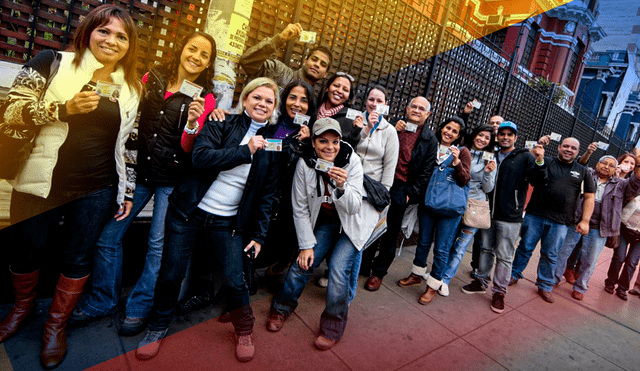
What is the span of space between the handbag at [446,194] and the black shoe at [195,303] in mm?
2469

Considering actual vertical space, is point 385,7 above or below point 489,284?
above

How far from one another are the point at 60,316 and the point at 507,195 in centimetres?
442

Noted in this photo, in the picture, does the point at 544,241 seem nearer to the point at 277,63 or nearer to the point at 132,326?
the point at 277,63

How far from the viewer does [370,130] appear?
3.19 m

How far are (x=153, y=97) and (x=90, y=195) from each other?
0.77 metres

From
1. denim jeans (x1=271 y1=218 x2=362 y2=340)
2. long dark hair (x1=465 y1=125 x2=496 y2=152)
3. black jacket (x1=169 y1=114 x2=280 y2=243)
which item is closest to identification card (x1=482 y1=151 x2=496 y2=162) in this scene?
long dark hair (x1=465 y1=125 x2=496 y2=152)

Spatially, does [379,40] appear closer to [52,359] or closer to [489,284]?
[489,284]

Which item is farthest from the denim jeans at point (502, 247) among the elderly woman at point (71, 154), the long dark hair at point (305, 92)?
the elderly woman at point (71, 154)

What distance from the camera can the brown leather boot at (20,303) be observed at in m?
2.21

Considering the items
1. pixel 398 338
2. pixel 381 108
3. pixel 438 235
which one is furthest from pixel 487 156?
pixel 398 338

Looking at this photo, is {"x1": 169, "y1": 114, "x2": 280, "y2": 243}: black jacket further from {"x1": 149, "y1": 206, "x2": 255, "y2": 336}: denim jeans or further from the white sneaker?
the white sneaker

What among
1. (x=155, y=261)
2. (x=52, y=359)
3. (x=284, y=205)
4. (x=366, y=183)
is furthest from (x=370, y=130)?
(x=52, y=359)

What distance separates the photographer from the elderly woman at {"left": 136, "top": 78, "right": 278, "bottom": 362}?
221 centimetres

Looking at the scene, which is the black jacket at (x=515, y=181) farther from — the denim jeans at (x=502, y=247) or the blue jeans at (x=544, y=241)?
the blue jeans at (x=544, y=241)
